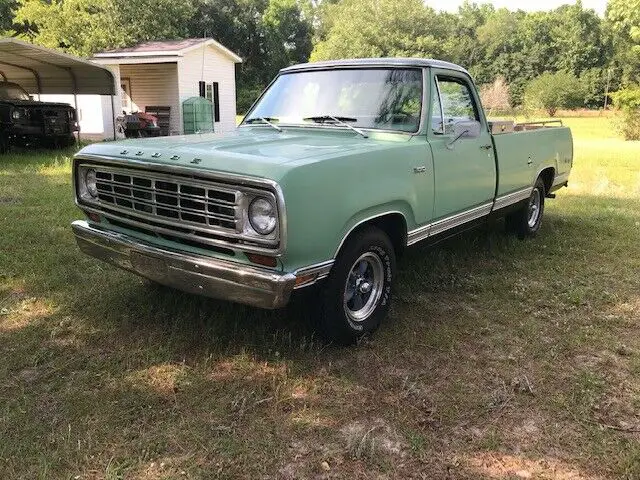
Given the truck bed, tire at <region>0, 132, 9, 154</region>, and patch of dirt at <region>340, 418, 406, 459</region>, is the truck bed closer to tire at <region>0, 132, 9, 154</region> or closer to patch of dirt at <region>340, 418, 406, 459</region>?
patch of dirt at <region>340, 418, 406, 459</region>

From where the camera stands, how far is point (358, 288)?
3.96m

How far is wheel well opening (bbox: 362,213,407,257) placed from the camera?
4.00 meters

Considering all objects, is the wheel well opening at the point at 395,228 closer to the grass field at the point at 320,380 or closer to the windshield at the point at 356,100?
the grass field at the point at 320,380

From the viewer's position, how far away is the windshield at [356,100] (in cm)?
441

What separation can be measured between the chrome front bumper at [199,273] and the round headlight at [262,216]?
0.23 metres

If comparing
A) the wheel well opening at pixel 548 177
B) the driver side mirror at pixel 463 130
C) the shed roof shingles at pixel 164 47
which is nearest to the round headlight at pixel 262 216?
the driver side mirror at pixel 463 130

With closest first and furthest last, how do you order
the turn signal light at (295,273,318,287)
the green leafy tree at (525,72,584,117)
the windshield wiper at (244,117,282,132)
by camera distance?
1. the turn signal light at (295,273,318,287)
2. the windshield wiper at (244,117,282,132)
3. the green leafy tree at (525,72,584,117)

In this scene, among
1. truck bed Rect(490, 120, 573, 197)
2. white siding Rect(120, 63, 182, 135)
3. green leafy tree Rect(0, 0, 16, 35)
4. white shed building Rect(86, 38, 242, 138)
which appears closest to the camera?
truck bed Rect(490, 120, 573, 197)

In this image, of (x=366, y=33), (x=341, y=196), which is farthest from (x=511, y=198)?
(x=366, y=33)

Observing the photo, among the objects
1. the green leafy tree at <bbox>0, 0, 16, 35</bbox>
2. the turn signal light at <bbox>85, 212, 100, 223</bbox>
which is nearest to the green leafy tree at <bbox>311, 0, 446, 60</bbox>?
the green leafy tree at <bbox>0, 0, 16, 35</bbox>

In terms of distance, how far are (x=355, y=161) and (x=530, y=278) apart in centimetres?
269

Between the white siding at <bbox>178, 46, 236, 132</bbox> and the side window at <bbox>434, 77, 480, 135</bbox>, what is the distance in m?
15.7

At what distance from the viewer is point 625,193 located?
990 cm

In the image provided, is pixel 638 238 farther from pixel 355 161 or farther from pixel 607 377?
pixel 355 161
